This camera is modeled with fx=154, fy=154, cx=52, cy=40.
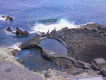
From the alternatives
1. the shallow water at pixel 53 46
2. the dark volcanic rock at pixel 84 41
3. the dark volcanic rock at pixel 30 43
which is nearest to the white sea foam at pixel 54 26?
the dark volcanic rock at pixel 84 41

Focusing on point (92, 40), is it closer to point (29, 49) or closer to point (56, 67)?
point (56, 67)

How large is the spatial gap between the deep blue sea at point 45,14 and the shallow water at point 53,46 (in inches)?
304

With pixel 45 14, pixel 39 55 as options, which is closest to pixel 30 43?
pixel 39 55

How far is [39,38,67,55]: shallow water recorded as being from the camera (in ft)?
149

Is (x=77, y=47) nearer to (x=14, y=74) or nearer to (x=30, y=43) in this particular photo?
(x=30, y=43)

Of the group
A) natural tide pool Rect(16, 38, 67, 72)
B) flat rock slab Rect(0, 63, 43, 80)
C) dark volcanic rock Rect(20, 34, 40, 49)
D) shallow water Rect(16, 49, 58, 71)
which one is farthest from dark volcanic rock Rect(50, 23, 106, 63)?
flat rock slab Rect(0, 63, 43, 80)

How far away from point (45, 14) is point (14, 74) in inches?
2434

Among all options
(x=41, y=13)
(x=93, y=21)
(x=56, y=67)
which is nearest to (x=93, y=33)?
(x=93, y=21)

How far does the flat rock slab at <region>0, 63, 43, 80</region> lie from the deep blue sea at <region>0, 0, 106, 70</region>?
33746 mm

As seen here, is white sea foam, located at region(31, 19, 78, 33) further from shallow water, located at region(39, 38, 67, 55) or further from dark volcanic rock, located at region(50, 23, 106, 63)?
shallow water, located at region(39, 38, 67, 55)

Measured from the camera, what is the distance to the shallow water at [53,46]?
45.4 metres

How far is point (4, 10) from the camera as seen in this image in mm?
76312

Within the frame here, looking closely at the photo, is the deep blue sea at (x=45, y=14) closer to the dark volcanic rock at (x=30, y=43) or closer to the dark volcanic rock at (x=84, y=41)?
the dark volcanic rock at (x=30, y=43)

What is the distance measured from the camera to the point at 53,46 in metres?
47.6
